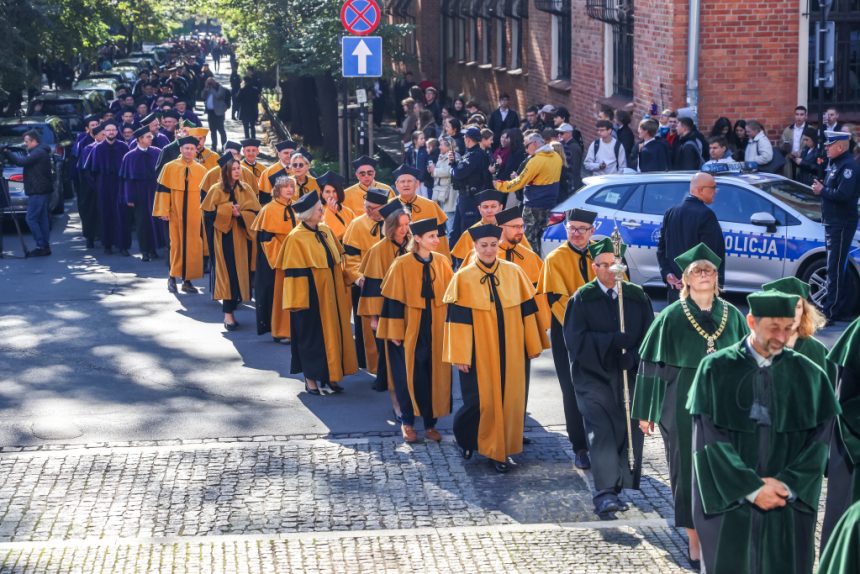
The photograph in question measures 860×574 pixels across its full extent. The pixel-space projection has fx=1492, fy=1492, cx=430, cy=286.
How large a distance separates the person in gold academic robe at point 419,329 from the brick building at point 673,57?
33.2 ft

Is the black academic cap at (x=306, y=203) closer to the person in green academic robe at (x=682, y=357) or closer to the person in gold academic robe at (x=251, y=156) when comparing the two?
the person in gold academic robe at (x=251, y=156)

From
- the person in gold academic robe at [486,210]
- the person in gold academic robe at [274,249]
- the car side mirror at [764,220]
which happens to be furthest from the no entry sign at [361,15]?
the person in gold academic robe at [486,210]

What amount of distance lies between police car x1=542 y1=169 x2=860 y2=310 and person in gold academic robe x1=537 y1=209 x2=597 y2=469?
17.2ft

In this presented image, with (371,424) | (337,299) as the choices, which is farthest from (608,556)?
(337,299)

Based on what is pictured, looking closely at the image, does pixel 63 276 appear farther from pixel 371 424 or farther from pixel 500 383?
pixel 500 383

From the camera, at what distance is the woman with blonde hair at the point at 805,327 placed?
7180mm

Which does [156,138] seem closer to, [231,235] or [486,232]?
[231,235]

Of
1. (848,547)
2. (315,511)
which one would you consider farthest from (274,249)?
(848,547)

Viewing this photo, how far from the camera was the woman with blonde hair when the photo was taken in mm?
7180

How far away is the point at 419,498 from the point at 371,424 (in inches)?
83.0

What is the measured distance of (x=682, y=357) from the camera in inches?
317

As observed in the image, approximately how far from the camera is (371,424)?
1144 centimetres

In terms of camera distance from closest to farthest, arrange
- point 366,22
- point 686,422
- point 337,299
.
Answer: point 686,422 → point 337,299 → point 366,22

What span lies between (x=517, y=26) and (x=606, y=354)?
24049 millimetres
